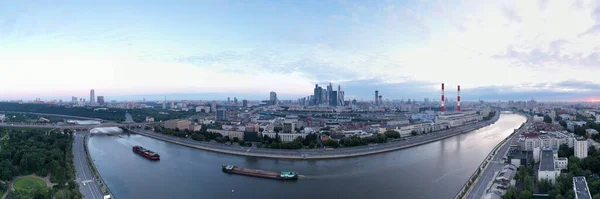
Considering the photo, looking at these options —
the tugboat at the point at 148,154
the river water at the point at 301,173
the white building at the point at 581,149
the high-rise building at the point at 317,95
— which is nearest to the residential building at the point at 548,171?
the river water at the point at 301,173

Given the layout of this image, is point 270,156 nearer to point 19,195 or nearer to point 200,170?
point 200,170

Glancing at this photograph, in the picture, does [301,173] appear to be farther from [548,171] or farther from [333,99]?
[333,99]

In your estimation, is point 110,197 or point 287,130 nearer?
point 110,197

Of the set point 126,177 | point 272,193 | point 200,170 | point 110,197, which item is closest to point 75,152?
point 126,177

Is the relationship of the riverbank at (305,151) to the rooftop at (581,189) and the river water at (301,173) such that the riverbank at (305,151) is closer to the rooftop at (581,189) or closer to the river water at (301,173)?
the river water at (301,173)

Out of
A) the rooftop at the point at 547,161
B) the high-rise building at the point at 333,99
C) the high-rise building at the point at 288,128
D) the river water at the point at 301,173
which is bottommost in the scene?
the river water at the point at 301,173

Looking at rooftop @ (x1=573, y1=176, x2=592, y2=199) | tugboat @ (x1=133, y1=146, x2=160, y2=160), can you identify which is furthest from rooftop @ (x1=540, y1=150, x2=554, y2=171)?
tugboat @ (x1=133, y1=146, x2=160, y2=160)
